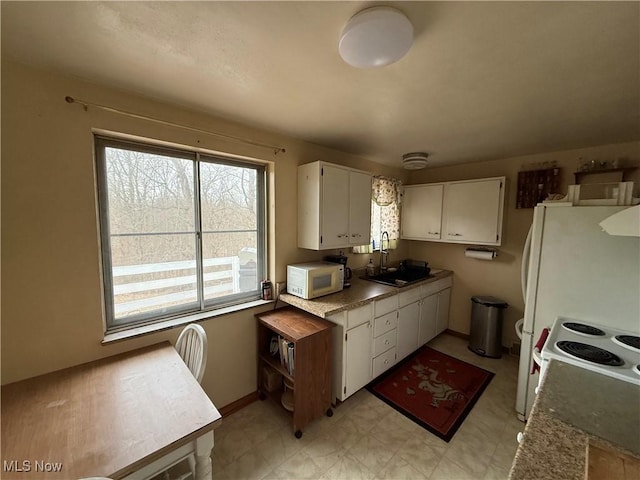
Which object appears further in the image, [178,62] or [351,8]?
[178,62]

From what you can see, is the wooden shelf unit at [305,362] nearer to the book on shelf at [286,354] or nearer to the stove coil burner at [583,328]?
the book on shelf at [286,354]

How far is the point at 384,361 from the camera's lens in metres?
2.37

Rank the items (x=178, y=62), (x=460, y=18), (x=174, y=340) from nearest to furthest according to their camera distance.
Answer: (x=460, y=18) < (x=178, y=62) < (x=174, y=340)

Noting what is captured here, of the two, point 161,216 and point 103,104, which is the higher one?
point 103,104

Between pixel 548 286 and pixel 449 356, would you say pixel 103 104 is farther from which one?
pixel 449 356

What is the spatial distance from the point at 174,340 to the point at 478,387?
2.75 m

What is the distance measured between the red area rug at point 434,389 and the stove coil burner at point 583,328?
1.07 m

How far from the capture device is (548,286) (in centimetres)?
178

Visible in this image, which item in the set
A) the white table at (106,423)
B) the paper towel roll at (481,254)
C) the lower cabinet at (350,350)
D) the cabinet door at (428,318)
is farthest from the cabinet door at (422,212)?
the white table at (106,423)

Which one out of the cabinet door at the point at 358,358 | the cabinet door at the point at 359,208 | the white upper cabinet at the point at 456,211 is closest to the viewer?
the cabinet door at the point at 358,358

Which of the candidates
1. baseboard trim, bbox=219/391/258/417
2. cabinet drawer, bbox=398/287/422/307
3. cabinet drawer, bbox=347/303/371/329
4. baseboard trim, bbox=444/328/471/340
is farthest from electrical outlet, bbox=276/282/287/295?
baseboard trim, bbox=444/328/471/340

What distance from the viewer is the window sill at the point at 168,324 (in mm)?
1532

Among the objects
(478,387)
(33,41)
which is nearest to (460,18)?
(33,41)

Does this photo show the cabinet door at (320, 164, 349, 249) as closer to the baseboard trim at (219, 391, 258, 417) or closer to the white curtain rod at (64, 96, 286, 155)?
the white curtain rod at (64, 96, 286, 155)
